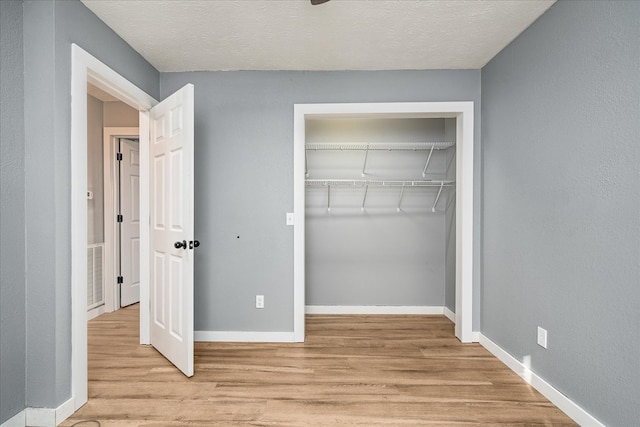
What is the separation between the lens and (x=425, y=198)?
158 inches

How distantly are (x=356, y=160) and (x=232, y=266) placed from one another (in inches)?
71.4

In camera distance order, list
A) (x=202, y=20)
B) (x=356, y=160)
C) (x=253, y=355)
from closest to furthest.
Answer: (x=202, y=20) → (x=253, y=355) → (x=356, y=160)

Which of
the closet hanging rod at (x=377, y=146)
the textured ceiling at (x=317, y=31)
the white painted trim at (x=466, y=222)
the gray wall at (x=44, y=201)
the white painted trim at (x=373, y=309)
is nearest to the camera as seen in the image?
the gray wall at (x=44, y=201)

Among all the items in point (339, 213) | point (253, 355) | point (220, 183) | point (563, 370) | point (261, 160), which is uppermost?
point (261, 160)

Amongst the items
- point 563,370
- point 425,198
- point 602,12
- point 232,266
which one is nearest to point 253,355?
point 232,266

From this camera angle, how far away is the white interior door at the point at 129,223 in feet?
14.2

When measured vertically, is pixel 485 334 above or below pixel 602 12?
below

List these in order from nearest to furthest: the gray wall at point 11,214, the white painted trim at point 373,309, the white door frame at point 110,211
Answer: the gray wall at point 11,214 → the white painted trim at point 373,309 → the white door frame at point 110,211

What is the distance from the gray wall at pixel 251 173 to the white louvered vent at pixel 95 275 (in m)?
1.68

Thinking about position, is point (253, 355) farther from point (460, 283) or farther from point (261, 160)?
point (460, 283)

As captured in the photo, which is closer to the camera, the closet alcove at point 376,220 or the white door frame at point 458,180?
the white door frame at point 458,180

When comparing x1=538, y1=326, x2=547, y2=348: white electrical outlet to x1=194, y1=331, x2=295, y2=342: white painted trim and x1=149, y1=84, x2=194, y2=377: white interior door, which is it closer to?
x1=194, y1=331, x2=295, y2=342: white painted trim

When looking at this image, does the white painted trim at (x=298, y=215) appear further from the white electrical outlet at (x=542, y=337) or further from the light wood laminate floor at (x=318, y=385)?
the white electrical outlet at (x=542, y=337)

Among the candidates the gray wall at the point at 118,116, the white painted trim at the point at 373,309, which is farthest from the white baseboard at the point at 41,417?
the gray wall at the point at 118,116
